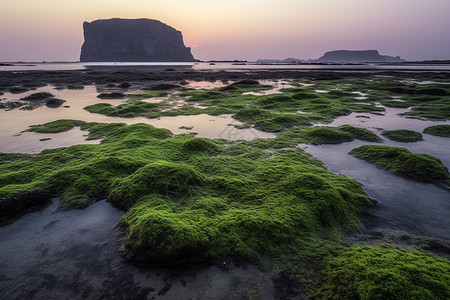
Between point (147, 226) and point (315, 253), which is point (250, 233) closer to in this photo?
point (315, 253)

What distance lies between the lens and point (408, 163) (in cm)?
789

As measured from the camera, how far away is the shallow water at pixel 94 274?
349 centimetres

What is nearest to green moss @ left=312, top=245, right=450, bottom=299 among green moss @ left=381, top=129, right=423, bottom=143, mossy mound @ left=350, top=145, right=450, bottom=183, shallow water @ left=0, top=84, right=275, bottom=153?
mossy mound @ left=350, top=145, right=450, bottom=183

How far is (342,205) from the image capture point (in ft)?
18.1

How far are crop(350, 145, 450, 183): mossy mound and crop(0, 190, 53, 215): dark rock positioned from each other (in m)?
10.8

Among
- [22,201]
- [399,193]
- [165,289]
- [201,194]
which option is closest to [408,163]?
[399,193]

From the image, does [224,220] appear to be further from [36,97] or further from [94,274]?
[36,97]

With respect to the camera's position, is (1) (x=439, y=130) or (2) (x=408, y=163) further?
(1) (x=439, y=130)

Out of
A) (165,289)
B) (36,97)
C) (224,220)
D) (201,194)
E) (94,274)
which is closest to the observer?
(165,289)

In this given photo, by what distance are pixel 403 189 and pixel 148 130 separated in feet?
36.1

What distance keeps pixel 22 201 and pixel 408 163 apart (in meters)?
11.7

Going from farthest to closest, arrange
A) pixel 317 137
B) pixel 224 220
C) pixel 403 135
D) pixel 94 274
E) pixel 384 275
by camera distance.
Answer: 1. pixel 403 135
2. pixel 317 137
3. pixel 224 220
4. pixel 94 274
5. pixel 384 275

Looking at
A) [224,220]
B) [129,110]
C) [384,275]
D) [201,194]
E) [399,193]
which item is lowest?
[399,193]

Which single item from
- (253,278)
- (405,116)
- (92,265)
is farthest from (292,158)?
(405,116)
